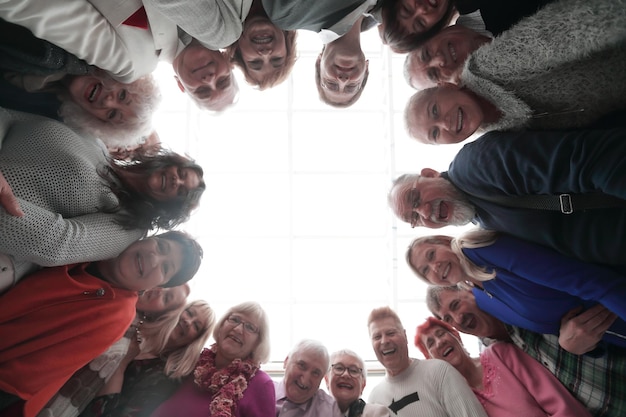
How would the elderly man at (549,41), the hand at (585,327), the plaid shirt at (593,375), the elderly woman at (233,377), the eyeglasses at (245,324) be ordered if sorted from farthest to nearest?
1. the eyeglasses at (245,324)
2. the elderly woman at (233,377)
3. the plaid shirt at (593,375)
4. the hand at (585,327)
5. the elderly man at (549,41)

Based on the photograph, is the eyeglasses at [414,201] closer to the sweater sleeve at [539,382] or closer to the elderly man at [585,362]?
the elderly man at [585,362]

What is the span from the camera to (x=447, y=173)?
200 cm

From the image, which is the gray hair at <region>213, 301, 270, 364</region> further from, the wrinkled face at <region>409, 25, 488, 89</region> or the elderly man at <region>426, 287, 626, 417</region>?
the wrinkled face at <region>409, 25, 488, 89</region>

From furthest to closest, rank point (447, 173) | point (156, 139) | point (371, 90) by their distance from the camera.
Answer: point (371, 90) < point (156, 139) < point (447, 173)

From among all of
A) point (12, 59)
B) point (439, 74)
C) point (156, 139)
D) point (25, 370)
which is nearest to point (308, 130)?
point (156, 139)

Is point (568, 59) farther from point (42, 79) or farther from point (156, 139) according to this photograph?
point (156, 139)

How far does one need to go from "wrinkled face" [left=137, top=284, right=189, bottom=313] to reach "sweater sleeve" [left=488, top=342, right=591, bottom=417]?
204 centimetres

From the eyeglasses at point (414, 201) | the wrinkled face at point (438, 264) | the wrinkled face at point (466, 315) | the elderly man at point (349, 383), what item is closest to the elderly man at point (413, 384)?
the elderly man at point (349, 383)

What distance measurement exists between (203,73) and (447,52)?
4.20 ft

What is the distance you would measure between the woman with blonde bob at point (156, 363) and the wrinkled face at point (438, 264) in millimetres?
1451

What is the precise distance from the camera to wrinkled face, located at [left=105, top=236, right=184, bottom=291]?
5.89 feet

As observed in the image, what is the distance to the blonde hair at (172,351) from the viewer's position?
2203 millimetres

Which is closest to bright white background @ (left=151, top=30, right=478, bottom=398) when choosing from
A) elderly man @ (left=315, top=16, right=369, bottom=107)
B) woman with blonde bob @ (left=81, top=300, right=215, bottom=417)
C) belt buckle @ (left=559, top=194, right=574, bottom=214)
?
woman with blonde bob @ (left=81, top=300, right=215, bottom=417)

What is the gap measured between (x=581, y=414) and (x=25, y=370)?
258 centimetres
